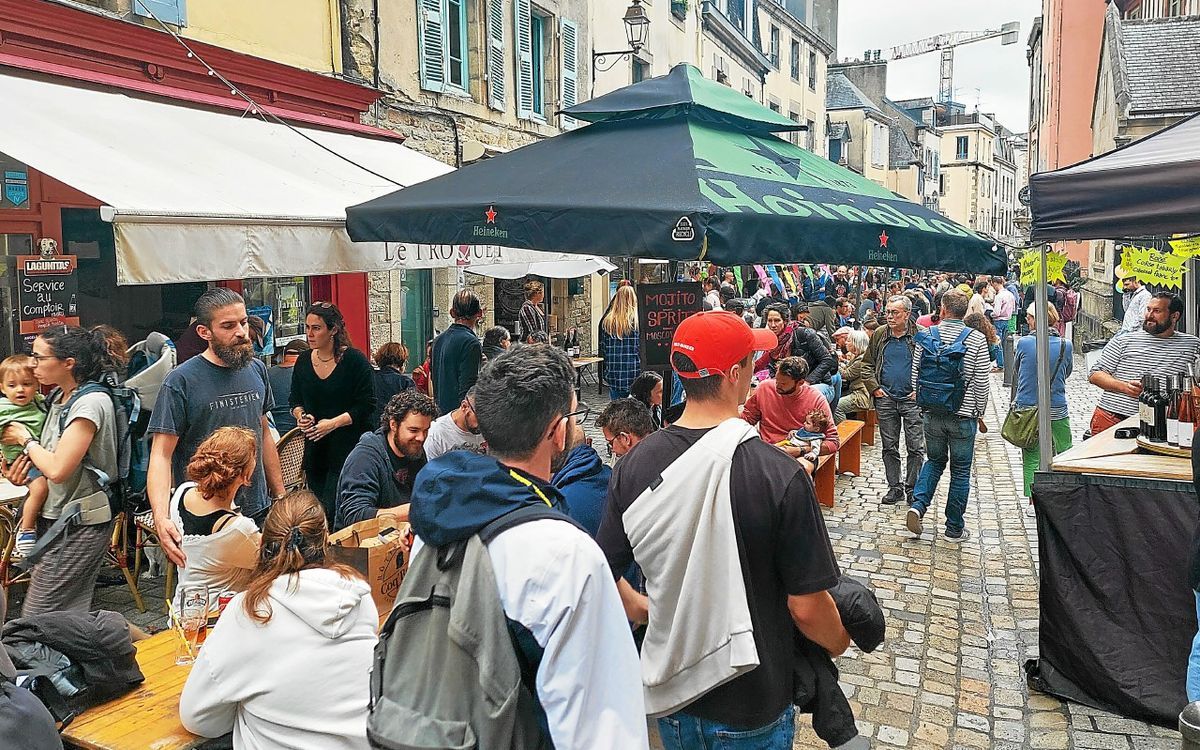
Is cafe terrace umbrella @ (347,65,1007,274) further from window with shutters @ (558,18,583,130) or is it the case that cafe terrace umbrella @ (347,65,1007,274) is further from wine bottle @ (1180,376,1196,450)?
window with shutters @ (558,18,583,130)

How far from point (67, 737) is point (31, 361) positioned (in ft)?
8.76

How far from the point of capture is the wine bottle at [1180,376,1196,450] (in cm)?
502

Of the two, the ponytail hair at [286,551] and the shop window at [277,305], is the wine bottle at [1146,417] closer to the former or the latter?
the ponytail hair at [286,551]

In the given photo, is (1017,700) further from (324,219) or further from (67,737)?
(324,219)

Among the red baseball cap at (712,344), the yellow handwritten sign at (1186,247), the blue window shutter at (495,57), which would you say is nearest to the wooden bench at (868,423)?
the yellow handwritten sign at (1186,247)

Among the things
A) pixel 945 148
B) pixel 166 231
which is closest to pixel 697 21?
pixel 166 231

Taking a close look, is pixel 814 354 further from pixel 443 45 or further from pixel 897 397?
pixel 443 45

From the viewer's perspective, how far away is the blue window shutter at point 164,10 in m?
8.04

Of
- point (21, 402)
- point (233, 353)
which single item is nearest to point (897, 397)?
point (233, 353)

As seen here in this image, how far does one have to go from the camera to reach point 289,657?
2.52 m

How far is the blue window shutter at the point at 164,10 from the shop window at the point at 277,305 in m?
2.64

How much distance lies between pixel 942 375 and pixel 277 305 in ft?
23.7

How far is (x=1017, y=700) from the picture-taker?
15.0 feet

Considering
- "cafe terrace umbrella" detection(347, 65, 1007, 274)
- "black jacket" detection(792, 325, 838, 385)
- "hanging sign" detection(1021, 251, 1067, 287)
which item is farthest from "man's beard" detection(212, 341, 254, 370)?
"black jacket" detection(792, 325, 838, 385)
